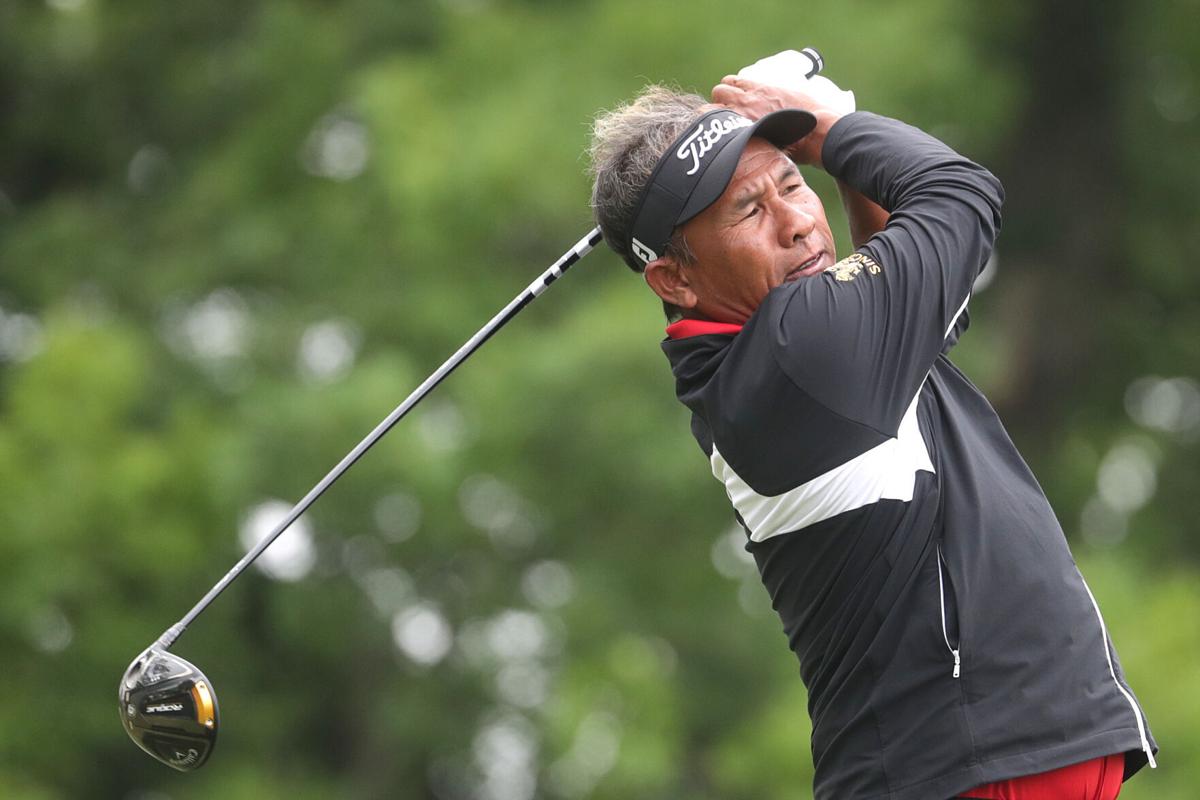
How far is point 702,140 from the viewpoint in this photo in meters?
2.58

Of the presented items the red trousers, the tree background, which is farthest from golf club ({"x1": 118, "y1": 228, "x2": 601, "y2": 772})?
the tree background

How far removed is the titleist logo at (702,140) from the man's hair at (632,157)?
Answer: 0.04 m

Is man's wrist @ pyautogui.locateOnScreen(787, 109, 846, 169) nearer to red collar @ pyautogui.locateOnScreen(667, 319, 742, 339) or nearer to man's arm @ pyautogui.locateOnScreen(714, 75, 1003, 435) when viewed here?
man's arm @ pyautogui.locateOnScreen(714, 75, 1003, 435)

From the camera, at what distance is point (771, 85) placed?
275 cm

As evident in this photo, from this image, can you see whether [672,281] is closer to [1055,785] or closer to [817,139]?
[817,139]

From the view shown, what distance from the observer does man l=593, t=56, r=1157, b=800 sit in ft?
7.84

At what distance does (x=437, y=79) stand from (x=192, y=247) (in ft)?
6.32

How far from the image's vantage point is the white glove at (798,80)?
272cm

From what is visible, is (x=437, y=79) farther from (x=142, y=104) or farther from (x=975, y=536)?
(x=975, y=536)

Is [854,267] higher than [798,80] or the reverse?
the reverse

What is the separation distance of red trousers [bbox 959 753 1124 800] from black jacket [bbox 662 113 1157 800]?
0.09 feet

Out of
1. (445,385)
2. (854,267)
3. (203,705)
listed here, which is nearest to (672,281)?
(854,267)

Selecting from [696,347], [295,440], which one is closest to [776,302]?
[696,347]

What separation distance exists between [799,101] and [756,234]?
0.27 m
